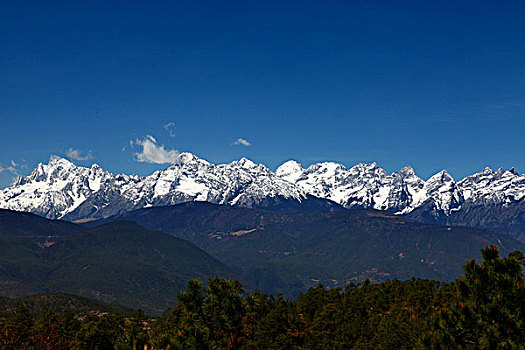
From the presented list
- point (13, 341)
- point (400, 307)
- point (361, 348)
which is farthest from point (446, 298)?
point (13, 341)

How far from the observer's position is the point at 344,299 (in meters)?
166

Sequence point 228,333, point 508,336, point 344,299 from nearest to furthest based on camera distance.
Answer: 1. point 508,336
2. point 228,333
3. point 344,299

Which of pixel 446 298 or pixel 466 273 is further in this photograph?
pixel 446 298

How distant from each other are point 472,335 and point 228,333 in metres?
25.1

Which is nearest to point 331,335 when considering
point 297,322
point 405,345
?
point 297,322

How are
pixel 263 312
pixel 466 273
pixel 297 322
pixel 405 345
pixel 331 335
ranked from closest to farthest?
pixel 466 273 → pixel 405 345 → pixel 331 335 → pixel 297 322 → pixel 263 312

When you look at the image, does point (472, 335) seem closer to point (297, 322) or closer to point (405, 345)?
point (405, 345)

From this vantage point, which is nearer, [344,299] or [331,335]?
[331,335]

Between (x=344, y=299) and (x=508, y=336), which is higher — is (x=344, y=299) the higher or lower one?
the higher one

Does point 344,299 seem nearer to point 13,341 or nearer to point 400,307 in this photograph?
point 400,307

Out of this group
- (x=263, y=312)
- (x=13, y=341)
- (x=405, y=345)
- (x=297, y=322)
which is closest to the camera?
(x=13, y=341)

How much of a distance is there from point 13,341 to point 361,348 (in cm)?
8147

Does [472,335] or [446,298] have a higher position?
[446,298]

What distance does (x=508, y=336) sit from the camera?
50.4m
